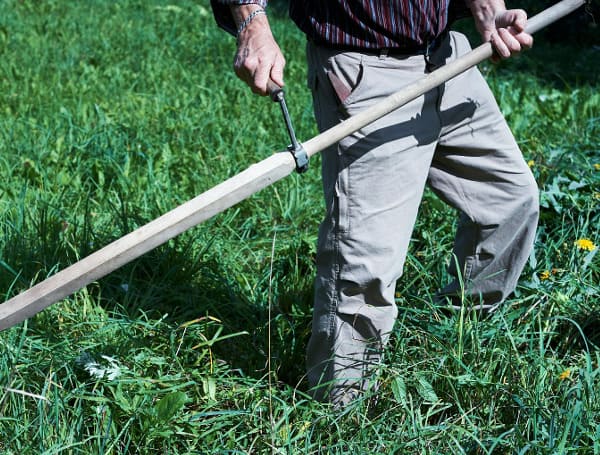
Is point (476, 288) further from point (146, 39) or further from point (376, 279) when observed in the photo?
point (146, 39)

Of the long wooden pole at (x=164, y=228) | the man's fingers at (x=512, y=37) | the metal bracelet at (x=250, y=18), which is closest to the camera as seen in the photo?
the long wooden pole at (x=164, y=228)

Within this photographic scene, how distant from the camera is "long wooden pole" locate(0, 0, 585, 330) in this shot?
1.75 m

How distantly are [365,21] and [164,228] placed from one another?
802 millimetres

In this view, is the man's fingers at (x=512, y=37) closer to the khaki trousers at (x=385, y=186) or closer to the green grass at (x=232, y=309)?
the khaki trousers at (x=385, y=186)

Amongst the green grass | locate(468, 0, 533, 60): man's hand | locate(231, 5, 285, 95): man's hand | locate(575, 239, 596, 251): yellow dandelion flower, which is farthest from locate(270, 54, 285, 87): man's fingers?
locate(575, 239, 596, 251): yellow dandelion flower

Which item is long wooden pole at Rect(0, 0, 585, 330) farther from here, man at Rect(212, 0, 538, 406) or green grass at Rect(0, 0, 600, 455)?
green grass at Rect(0, 0, 600, 455)

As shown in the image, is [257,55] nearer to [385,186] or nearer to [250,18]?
[250,18]

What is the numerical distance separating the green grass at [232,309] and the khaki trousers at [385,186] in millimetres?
179

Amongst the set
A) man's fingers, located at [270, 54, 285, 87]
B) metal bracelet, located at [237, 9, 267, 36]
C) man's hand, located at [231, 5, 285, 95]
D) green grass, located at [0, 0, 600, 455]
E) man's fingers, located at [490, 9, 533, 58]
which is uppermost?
metal bracelet, located at [237, 9, 267, 36]

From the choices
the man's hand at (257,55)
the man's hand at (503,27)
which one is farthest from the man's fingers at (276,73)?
the man's hand at (503,27)

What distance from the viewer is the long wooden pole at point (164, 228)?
1755mm

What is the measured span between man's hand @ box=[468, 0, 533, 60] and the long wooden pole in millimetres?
387

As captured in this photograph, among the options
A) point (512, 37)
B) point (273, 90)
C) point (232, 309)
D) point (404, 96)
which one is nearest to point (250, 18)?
point (273, 90)

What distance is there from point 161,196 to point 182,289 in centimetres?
71
